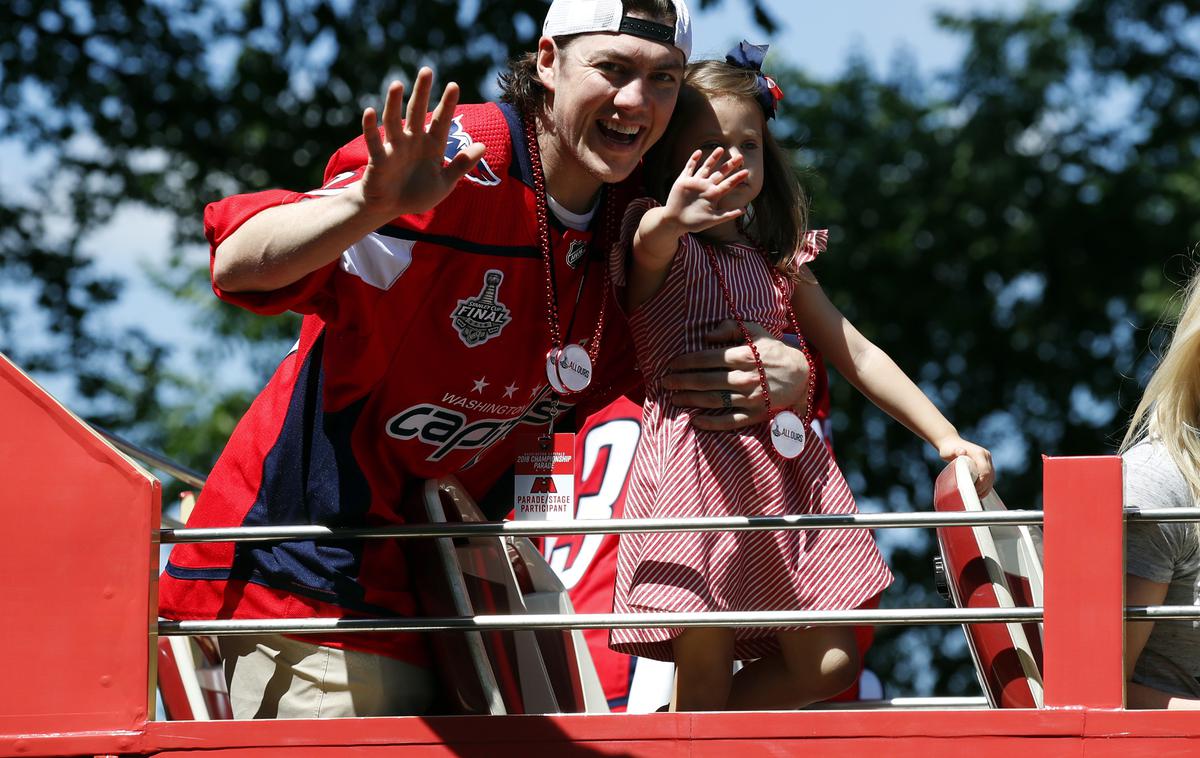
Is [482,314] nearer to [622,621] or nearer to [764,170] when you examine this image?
[622,621]

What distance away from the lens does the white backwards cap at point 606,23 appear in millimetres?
2959

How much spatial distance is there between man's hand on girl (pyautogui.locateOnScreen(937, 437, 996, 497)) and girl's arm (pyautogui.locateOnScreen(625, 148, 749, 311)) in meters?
0.70

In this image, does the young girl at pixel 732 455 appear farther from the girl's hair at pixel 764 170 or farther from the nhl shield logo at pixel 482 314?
the nhl shield logo at pixel 482 314

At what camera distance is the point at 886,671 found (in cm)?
1608

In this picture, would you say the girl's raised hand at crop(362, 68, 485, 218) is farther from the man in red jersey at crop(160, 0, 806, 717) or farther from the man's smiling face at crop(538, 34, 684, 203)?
the man's smiling face at crop(538, 34, 684, 203)

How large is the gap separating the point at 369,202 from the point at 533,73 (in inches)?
30.9

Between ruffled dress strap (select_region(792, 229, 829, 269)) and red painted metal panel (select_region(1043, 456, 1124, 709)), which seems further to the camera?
ruffled dress strap (select_region(792, 229, 829, 269))

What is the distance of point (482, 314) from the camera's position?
9.53ft

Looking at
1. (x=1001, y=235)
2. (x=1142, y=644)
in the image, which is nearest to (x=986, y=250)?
(x=1001, y=235)

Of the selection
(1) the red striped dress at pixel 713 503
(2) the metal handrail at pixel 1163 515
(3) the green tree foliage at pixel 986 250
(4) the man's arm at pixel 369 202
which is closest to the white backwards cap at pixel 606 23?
(1) the red striped dress at pixel 713 503

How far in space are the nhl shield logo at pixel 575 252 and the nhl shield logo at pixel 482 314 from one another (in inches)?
7.6

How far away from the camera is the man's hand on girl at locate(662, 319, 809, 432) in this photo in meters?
3.17

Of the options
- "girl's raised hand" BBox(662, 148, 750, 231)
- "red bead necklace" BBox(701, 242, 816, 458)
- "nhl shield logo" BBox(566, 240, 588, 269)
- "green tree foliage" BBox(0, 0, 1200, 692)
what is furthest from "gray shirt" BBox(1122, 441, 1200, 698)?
"green tree foliage" BBox(0, 0, 1200, 692)

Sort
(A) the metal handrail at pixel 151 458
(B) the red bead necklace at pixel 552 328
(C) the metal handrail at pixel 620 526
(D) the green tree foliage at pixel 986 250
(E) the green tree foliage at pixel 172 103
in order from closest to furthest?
(C) the metal handrail at pixel 620 526 < (B) the red bead necklace at pixel 552 328 < (A) the metal handrail at pixel 151 458 < (E) the green tree foliage at pixel 172 103 < (D) the green tree foliage at pixel 986 250
